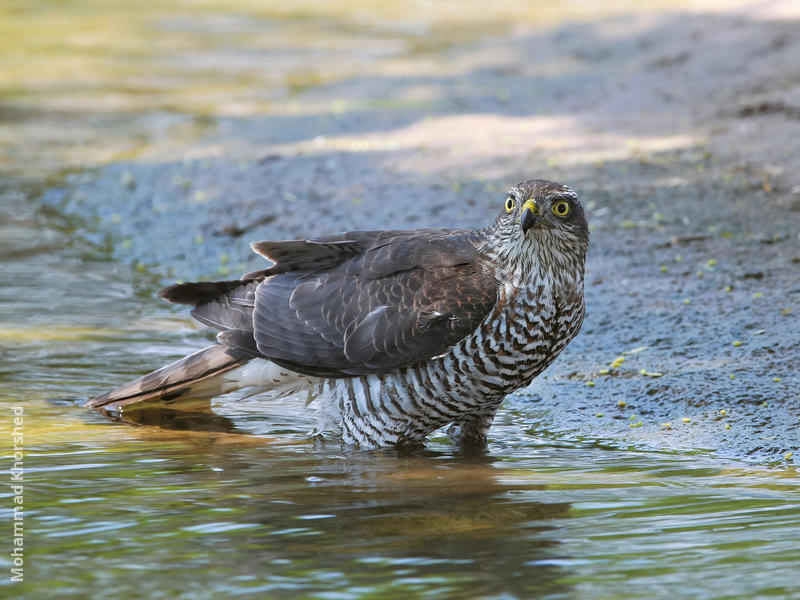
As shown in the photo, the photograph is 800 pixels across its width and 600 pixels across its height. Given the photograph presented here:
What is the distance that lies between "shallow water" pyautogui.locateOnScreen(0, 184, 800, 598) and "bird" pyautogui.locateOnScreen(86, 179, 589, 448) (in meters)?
0.23

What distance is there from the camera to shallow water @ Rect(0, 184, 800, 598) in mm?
4289

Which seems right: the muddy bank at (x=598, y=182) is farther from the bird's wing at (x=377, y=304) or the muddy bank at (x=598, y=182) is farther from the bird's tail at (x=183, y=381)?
the bird's tail at (x=183, y=381)

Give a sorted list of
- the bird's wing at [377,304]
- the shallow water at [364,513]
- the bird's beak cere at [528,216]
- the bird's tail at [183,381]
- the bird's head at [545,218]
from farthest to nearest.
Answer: the bird's tail at [183,381] < the bird's wing at [377,304] < the bird's head at [545,218] < the bird's beak cere at [528,216] < the shallow water at [364,513]

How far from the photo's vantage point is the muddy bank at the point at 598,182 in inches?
261

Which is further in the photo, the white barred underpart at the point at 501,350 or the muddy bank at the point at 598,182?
the muddy bank at the point at 598,182

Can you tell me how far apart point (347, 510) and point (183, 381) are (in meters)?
1.64

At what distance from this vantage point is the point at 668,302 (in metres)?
7.44

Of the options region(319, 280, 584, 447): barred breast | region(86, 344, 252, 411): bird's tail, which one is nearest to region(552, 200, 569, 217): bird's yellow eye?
region(319, 280, 584, 447): barred breast

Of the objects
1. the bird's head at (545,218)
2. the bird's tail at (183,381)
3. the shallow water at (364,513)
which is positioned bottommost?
the shallow water at (364,513)

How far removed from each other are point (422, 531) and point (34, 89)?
11076mm

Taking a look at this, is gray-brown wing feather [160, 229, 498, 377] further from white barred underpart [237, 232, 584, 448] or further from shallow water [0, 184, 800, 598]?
shallow water [0, 184, 800, 598]

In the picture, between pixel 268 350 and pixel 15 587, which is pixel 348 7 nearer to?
pixel 268 350

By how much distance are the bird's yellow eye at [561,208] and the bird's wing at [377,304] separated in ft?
1.40

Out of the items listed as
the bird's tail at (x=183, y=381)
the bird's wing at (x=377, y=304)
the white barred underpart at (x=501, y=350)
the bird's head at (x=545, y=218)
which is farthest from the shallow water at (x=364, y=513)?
the bird's head at (x=545, y=218)
